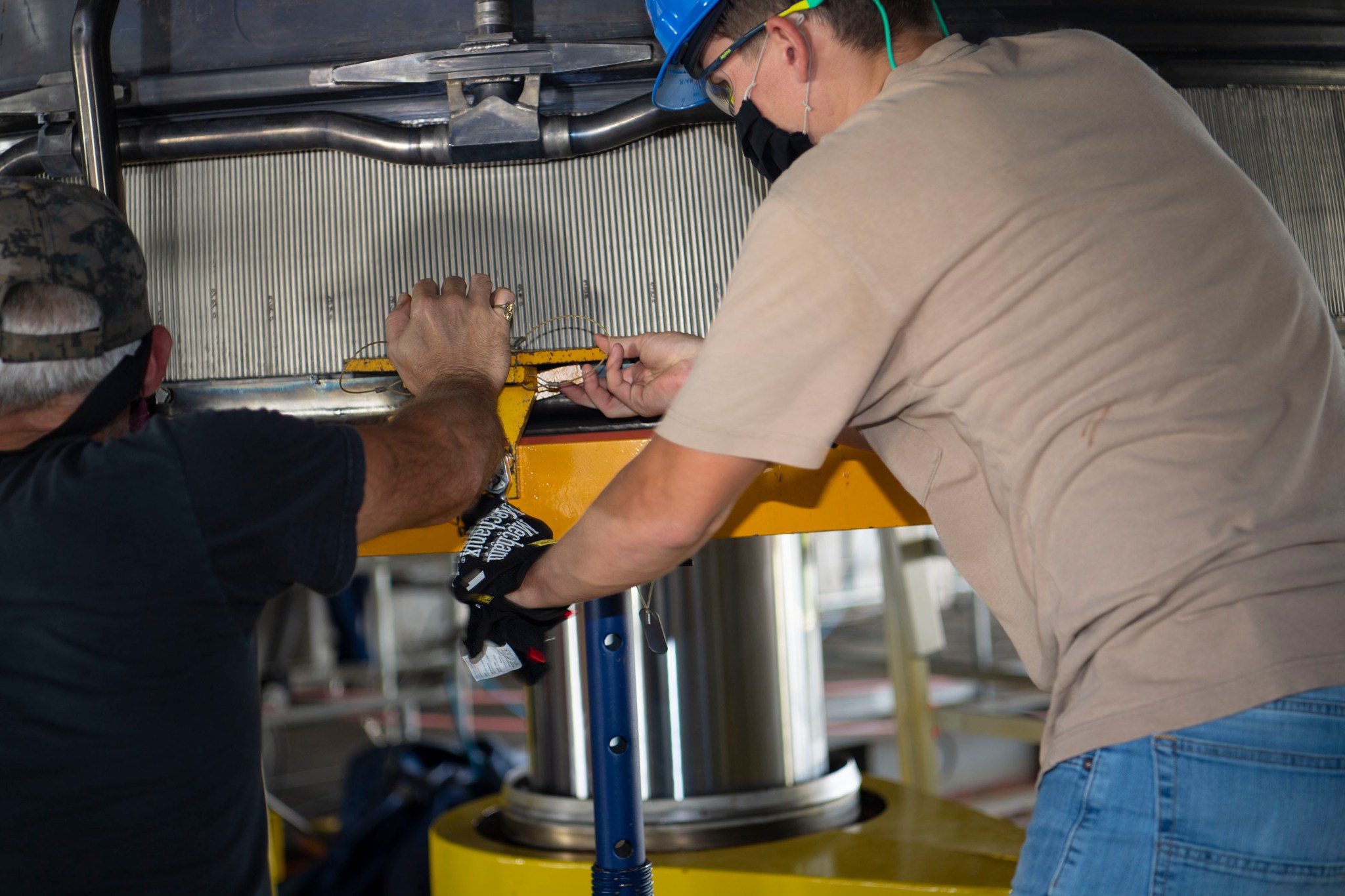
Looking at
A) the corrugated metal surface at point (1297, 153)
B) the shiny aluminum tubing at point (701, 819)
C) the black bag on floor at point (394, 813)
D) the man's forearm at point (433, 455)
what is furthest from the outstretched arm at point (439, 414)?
the black bag on floor at point (394, 813)

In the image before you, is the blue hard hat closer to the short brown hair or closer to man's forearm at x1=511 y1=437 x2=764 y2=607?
the short brown hair

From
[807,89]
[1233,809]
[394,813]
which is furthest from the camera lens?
[394,813]

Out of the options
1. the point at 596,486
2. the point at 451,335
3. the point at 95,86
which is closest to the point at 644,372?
the point at 596,486

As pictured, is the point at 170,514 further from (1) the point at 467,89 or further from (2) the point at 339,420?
(1) the point at 467,89

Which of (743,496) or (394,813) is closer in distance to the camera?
(743,496)

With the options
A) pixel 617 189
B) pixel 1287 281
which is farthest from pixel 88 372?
pixel 1287 281

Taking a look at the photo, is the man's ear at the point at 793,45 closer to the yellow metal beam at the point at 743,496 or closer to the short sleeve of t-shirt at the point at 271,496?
the yellow metal beam at the point at 743,496

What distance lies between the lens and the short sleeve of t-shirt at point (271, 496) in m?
1.19

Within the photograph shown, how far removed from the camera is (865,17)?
137 centimetres

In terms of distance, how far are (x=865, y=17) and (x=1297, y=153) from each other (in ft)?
4.05

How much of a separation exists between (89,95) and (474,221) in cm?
66

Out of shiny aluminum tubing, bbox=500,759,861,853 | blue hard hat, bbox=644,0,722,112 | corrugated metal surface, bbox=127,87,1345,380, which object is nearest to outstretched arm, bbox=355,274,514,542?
corrugated metal surface, bbox=127,87,1345,380

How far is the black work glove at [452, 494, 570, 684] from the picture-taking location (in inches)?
61.9

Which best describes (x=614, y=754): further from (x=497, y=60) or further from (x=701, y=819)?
(x=497, y=60)
